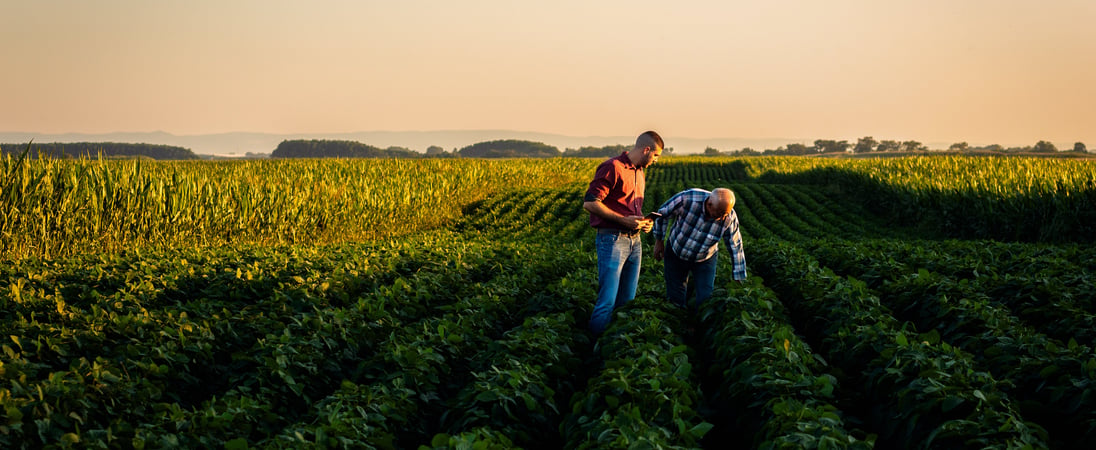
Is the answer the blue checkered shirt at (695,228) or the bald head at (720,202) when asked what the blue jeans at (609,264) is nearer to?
the blue checkered shirt at (695,228)

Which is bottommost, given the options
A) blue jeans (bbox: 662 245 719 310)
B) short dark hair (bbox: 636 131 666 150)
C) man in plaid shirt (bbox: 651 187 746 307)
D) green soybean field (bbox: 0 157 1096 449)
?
green soybean field (bbox: 0 157 1096 449)

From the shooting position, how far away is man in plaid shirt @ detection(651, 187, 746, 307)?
751 centimetres

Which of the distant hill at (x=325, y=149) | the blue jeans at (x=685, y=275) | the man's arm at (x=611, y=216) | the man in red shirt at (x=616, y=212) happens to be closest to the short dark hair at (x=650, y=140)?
the man in red shirt at (x=616, y=212)

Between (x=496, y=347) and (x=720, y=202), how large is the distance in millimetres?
2936

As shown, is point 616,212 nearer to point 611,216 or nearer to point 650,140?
point 611,216

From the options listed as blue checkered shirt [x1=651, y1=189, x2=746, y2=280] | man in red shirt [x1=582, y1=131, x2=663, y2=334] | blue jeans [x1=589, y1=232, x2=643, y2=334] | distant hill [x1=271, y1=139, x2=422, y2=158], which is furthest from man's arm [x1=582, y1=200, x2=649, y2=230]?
distant hill [x1=271, y1=139, x2=422, y2=158]

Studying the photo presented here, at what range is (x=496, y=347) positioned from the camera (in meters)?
6.05

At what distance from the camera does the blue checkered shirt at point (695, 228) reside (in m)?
7.65

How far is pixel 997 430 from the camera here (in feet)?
13.2

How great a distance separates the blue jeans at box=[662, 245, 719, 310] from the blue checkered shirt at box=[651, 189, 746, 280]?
0.15 m

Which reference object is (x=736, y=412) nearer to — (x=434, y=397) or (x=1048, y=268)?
(x=434, y=397)

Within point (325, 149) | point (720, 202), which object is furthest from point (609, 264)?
point (325, 149)

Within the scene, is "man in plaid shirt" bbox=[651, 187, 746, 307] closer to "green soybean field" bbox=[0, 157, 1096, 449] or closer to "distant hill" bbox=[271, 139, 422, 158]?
"green soybean field" bbox=[0, 157, 1096, 449]

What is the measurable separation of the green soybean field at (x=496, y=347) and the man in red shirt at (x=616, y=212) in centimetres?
37
